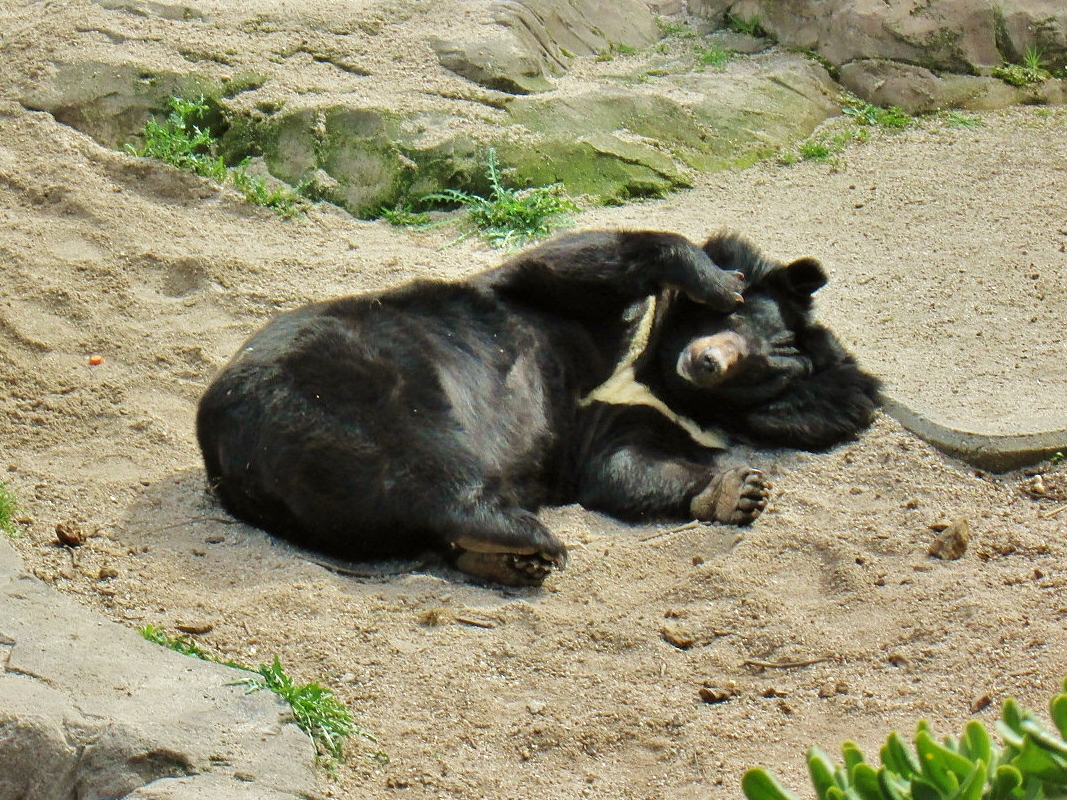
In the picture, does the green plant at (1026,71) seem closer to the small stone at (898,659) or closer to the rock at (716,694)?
the small stone at (898,659)

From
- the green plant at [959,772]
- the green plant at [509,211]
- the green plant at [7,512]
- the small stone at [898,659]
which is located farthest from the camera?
the green plant at [509,211]

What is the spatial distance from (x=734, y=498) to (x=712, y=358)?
0.80 meters

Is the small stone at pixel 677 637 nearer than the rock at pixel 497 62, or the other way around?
the small stone at pixel 677 637

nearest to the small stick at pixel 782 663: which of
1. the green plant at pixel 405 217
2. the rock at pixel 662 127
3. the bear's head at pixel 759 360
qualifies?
the bear's head at pixel 759 360

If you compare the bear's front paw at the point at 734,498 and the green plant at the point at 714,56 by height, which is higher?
the green plant at the point at 714,56

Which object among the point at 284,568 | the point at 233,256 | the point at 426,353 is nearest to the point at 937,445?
the point at 426,353

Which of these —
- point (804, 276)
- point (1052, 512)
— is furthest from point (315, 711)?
point (804, 276)

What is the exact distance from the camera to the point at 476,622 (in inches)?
149

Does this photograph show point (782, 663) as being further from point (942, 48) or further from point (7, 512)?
point (942, 48)

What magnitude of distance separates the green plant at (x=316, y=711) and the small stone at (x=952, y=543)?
197 centimetres

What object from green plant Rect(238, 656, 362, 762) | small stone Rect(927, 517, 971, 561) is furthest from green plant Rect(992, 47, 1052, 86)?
green plant Rect(238, 656, 362, 762)

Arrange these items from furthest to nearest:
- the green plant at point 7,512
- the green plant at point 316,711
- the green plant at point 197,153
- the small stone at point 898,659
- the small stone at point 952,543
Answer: the green plant at point 197,153 < the small stone at point 952,543 < the green plant at point 7,512 < the small stone at point 898,659 < the green plant at point 316,711

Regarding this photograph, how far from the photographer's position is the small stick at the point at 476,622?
3778mm

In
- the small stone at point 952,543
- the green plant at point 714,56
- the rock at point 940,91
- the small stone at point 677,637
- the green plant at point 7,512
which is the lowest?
the green plant at point 7,512
